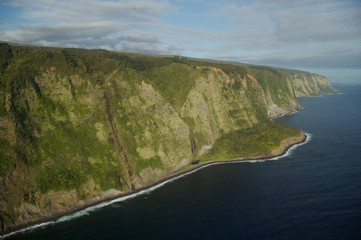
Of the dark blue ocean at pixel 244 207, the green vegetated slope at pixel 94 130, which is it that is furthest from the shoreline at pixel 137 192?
the dark blue ocean at pixel 244 207

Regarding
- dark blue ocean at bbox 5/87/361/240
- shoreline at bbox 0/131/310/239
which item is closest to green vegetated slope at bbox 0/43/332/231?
shoreline at bbox 0/131/310/239

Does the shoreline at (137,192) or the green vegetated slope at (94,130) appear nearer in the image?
the shoreline at (137,192)

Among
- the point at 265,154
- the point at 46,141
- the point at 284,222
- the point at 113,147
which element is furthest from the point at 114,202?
the point at 265,154

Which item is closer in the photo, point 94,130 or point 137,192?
point 137,192

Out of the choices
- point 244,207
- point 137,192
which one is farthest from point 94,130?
point 244,207

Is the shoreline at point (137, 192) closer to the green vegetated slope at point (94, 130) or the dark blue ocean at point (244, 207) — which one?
the green vegetated slope at point (94, 130)

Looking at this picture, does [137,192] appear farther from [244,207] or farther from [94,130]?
[244,207]

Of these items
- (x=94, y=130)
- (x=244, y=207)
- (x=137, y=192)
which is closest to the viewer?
(x=244, y=207)
